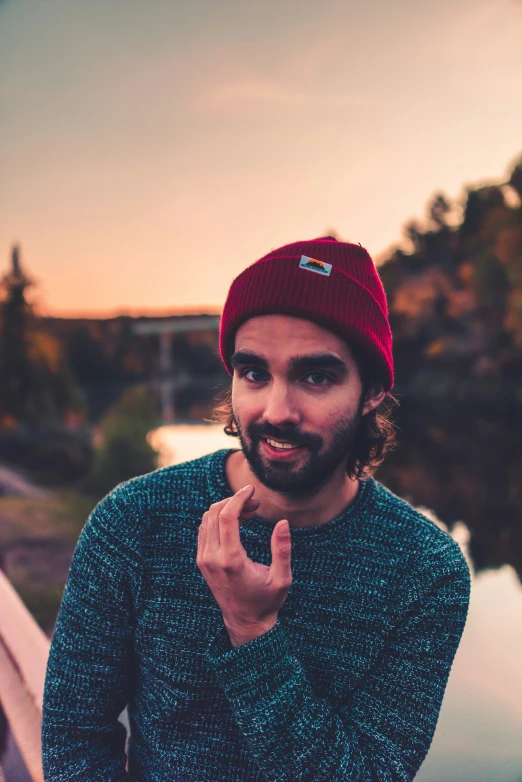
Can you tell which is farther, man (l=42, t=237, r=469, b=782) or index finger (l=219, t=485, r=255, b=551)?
man (l=42, t=237, r=469, b=782)

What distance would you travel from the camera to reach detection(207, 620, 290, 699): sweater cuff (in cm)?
103

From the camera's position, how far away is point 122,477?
7.79 metres

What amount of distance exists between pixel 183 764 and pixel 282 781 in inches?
11.1

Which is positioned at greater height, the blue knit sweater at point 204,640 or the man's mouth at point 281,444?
the man's mouth at point 281,444

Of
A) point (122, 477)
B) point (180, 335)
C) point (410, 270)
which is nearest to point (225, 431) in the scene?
point (122, 477)

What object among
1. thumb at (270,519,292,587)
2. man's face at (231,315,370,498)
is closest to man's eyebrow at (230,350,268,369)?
man's face at (231,315,370,498)

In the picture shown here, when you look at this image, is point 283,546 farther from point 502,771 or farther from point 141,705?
point 502,771

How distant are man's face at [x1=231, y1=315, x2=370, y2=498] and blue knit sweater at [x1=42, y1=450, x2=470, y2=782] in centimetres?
13

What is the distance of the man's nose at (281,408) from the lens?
1.21 metres

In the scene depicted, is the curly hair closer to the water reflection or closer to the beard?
A: the beard

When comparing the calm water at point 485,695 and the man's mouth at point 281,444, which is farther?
the calm water at point 485,695

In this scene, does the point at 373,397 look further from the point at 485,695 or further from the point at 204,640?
the point at 485,695

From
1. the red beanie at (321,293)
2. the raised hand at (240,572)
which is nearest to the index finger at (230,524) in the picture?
the raised hand at (240,572)

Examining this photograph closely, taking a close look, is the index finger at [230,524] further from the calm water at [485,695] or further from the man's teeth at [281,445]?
the calm water at [485,695]
